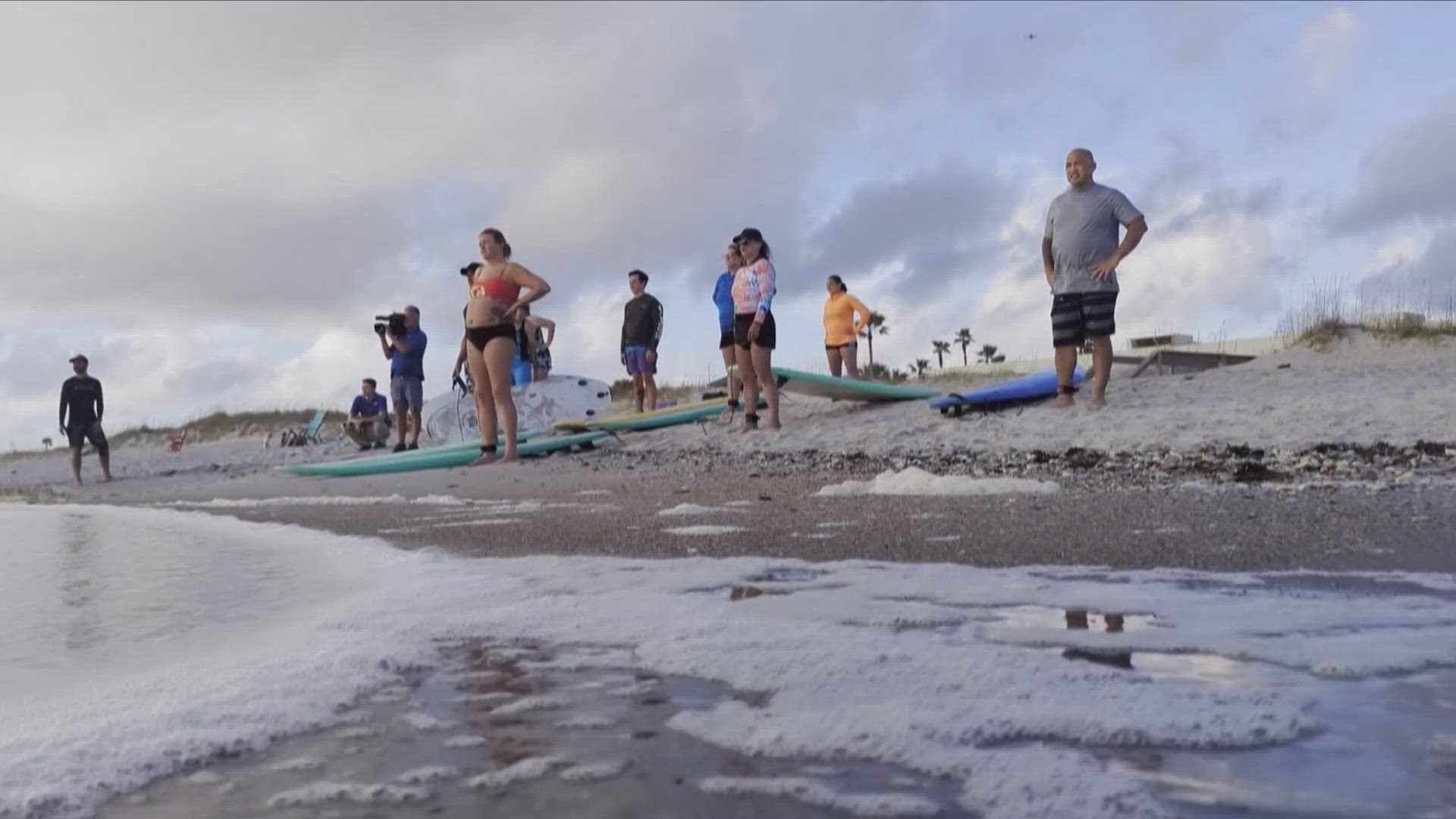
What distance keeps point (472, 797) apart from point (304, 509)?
17.3 ft

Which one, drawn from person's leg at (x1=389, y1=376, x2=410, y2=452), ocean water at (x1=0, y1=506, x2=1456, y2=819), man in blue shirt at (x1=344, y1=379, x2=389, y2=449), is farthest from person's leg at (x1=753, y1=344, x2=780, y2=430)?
man in blue shirt at (x1=344, y1=379, x2=389, y2=449)

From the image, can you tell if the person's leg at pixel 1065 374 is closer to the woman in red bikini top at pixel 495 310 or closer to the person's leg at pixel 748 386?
the person's leg at pixel 748 386

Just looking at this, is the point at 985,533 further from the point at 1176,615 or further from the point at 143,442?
the point at 143,442

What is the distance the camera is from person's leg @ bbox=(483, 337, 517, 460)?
819 centimetres

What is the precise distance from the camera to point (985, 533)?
356 centimetres

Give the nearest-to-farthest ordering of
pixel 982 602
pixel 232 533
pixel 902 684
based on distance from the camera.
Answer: pixel 902 684
pixel 982 602
pixel 232 533

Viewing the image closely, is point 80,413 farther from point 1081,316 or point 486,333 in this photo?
point 1081,316

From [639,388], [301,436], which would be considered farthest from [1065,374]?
[301,436]

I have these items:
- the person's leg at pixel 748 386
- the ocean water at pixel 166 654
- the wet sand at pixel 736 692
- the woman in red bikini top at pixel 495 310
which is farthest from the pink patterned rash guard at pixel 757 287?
the ocean water at pixel 166 654

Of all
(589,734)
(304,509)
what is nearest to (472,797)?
(589,734)

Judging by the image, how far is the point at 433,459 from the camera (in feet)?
30.8

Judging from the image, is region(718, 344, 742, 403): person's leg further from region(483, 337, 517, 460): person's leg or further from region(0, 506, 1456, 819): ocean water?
region(0, 506, 1456, 819): ocean water

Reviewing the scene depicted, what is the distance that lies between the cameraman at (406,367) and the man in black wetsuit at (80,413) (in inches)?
135

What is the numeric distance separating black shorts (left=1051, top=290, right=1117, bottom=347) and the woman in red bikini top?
3205 millimetres
